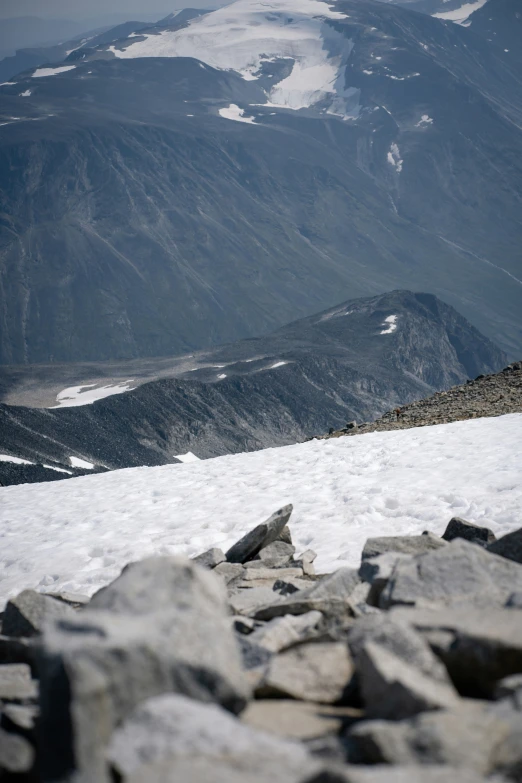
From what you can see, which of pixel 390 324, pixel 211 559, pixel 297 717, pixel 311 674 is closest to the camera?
pixel 297 717

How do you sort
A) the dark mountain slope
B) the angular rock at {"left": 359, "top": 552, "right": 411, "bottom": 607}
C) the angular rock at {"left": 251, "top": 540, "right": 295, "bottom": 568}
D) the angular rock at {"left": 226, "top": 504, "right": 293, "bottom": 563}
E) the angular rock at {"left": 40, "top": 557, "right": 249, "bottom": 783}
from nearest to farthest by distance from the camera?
the angular rock at {"left": 40, "top": 557, "right": 249, "bottom": 783} → the angular rock at {"left": 359, "top": 552, "right": 411, "bottom": 607} → the angular rock at {"left": 251, "top": 540, "right": 295, "bottom": 568} → the angular rock at {"left": 226, "top": 504, "right": 293, "bottom": 563} → the dark mountain slope

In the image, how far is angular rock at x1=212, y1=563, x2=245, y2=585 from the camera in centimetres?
1011

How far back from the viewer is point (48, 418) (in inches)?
2328

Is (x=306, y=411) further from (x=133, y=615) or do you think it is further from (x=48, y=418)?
(x=133, y=615)

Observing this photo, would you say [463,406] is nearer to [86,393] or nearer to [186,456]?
[186,456]

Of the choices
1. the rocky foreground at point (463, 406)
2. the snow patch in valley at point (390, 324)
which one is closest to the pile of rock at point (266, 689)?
the rocky foreground at point (463, 406)

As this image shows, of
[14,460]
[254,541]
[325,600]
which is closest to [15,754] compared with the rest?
[325,600]

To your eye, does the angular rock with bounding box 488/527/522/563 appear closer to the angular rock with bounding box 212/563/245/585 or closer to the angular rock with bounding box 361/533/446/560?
the angular rock with bounding box 361/533/446/560

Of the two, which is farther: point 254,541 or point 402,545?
point 254,541

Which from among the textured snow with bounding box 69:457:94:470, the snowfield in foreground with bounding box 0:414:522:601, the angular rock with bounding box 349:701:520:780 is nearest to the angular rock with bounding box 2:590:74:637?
the snowfield in foreground with bounding box 0:414:522:601

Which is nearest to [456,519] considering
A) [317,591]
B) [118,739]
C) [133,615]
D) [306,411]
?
[317,591]

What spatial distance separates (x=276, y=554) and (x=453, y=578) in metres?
4.99

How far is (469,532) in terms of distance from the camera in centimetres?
1025

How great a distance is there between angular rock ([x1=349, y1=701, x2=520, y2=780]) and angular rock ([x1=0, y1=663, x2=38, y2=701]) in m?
2.60
